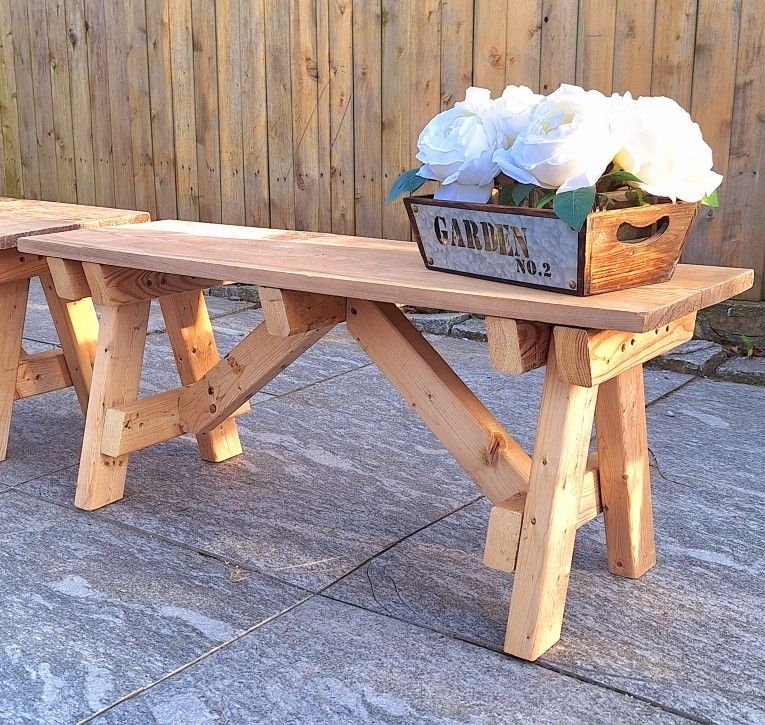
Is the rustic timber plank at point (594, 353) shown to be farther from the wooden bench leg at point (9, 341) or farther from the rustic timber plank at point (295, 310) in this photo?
the wooden bench leg at point (9, 341)

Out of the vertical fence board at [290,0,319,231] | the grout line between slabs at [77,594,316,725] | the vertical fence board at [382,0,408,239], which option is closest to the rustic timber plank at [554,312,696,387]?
the grout line between slabs at [77,594,316,725]

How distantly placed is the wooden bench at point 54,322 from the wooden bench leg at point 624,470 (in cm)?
154

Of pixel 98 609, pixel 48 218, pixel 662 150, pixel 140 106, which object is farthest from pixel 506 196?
pixel 140 106

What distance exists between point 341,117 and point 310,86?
226mm

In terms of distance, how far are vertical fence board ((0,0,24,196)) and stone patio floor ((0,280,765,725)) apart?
3.35m

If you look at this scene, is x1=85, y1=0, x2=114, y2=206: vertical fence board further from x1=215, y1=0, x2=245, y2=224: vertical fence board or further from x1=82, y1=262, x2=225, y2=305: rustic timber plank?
x1=82, y1=262, x2=225, y2=305: rustic timber plank

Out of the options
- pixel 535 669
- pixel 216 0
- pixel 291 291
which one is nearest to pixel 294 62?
pixel 216 0

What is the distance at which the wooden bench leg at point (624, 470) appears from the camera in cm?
213

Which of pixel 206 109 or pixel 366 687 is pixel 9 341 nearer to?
pixel 366 687

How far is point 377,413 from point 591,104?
1.80 metres

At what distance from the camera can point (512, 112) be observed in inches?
74.8

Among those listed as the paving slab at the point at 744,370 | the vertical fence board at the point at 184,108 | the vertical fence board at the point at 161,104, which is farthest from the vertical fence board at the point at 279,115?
the paving slab at the point at 744,370

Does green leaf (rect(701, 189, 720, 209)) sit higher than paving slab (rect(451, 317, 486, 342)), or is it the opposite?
green leaf (rect(701, 189, 720, 209))

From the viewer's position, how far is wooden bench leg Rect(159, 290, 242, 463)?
2.83 metres
